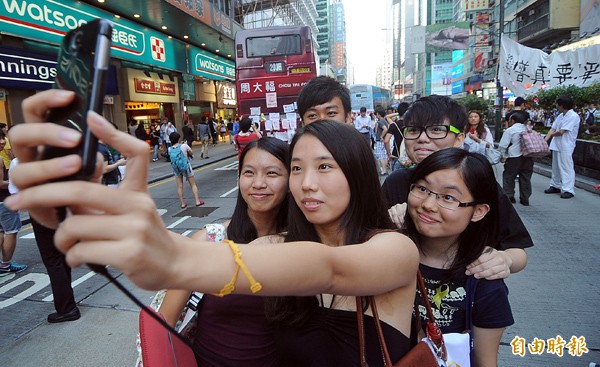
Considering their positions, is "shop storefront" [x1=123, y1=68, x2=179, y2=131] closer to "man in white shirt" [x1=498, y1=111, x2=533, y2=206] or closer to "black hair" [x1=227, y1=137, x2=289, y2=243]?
"man in white shirt" [x1=498, y1=111, x2=533, y2=206]

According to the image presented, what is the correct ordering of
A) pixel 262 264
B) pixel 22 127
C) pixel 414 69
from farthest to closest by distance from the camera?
1. pixel 414 69
2. pixel 262 264
3. pixel 22 127

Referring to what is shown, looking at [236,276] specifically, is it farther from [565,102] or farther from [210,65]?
[210,65]

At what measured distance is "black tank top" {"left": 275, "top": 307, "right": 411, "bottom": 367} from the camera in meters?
1.20

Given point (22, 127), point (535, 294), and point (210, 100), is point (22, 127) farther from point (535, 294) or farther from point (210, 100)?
point (210, 100)

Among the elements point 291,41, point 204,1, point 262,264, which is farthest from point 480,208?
point 204,1

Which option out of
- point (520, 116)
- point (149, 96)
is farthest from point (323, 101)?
point (149, 96)

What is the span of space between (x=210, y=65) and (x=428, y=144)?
72.8 feet

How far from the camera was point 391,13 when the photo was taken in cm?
19012

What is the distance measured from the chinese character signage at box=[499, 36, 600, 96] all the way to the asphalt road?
3.29m

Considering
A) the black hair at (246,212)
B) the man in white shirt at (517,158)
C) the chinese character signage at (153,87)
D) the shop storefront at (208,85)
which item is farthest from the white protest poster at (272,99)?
the black hair at (246,212)

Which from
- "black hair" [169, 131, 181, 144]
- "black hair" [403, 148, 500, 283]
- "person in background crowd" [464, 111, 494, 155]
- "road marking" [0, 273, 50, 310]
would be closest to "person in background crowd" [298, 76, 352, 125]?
"black hair" [403, 148, 500, 283]

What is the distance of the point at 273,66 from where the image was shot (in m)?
12.1

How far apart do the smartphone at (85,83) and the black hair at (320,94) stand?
275 centimetres

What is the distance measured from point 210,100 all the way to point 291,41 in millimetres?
15129
